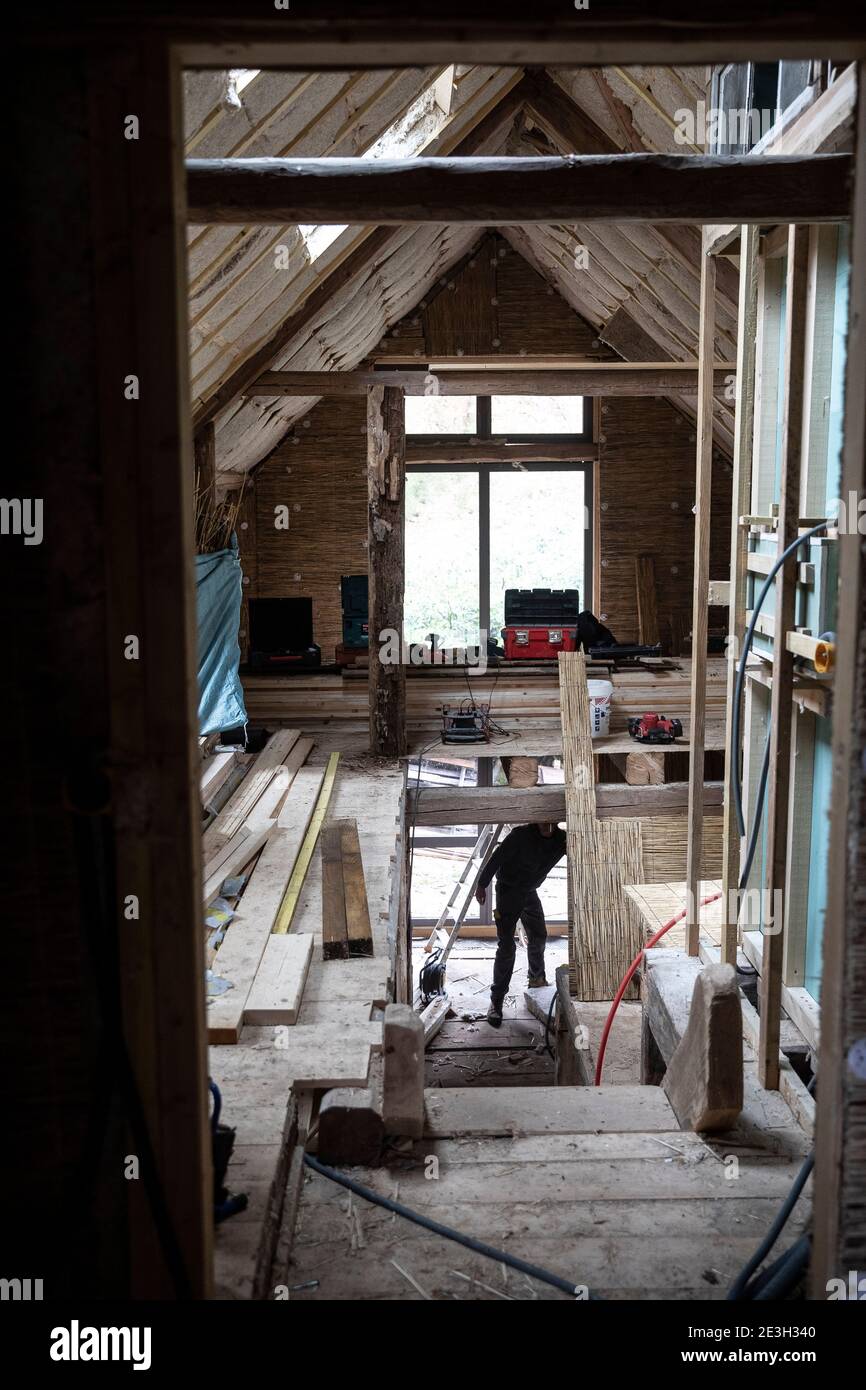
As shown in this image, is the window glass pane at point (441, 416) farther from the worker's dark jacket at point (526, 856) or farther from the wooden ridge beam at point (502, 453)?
the worker's dark jacket at point (526, 856)

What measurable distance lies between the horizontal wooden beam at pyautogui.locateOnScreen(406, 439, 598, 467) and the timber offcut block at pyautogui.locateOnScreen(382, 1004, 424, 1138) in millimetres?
8794

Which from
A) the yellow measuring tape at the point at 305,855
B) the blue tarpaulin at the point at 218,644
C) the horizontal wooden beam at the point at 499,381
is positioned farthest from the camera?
the horizontal wooden beam at the point at 499,381

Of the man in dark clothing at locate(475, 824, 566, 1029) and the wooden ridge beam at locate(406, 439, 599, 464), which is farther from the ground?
the wooden ridge beam at locate(406, 439, 599, 464)

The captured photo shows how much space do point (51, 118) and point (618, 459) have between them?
1046 cm

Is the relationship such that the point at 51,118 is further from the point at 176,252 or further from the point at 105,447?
the point at 105,447

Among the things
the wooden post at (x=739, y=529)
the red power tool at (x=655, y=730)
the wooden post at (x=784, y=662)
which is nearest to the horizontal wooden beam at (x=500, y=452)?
the red power tool at (x=655, y=730)

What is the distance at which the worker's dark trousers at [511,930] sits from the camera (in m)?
8.88

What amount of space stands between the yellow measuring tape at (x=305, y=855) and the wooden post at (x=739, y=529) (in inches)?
77.8

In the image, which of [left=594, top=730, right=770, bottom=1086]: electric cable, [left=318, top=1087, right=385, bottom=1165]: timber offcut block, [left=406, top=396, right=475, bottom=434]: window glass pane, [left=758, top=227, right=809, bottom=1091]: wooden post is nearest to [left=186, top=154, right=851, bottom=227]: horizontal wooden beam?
[left=758, top=227, right=809, bottom=1091]: wooden post

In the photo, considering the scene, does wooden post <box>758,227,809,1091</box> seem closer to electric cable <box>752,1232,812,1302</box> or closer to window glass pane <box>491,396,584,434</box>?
electric cable <box>752,1232,812,1302</box>

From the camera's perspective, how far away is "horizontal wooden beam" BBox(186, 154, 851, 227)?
256 cm

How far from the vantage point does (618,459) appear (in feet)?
38.3

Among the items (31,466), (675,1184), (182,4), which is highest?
(182,4)
